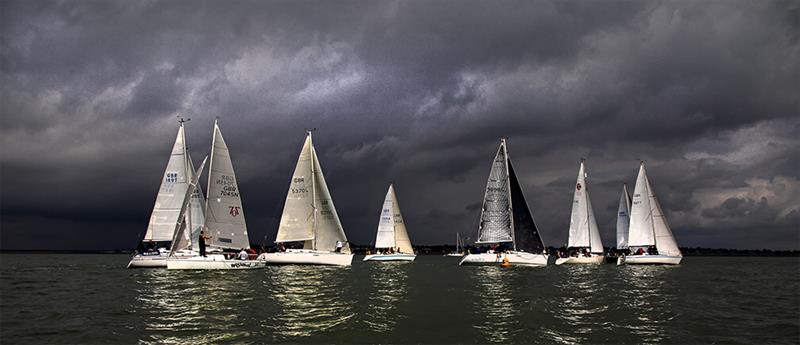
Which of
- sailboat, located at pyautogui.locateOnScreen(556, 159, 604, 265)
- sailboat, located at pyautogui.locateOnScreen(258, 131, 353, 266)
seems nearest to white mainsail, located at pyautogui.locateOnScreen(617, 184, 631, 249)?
sailboat, located at pyautogui.locateOnScreen(556, 159, 604, 265)

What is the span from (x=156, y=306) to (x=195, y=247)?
28.7 meters

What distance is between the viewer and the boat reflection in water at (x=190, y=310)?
50.8 ft

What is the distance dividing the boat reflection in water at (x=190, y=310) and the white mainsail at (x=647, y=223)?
50941mm

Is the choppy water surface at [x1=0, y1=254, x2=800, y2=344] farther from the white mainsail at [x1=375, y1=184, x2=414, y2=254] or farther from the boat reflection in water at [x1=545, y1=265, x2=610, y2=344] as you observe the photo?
the white mainsail at [x1=375, y1=184, x2=414, y2=254]

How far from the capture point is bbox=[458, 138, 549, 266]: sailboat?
5878 centimetres

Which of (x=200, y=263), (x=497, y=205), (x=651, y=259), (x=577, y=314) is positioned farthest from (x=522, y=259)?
(x=577, y=314)

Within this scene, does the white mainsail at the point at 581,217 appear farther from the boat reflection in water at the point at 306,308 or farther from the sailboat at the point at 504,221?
the boat reflection in water at the point at 306,308

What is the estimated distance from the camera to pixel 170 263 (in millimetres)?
42312

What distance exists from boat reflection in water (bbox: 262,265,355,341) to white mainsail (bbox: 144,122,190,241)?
23955 mm

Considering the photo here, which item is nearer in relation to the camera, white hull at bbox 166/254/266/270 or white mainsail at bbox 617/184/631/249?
white hull at bbox 166/254/266/270

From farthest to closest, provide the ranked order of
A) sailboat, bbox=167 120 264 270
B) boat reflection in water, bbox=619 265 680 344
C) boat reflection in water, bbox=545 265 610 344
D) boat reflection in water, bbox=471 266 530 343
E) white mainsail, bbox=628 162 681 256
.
Answer: white mainsail, bbox=628 162 681 256, sailboat, bbox=167 120 264 270, boat reflection in water, bbox=619 265 680 344, boat reflection in water, bbox=471 266 530 343, boat reflection in water, bbox=545 265 610 344

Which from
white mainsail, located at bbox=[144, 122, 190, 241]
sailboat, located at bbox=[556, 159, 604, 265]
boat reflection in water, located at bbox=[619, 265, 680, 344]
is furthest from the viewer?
sailboat, located at bbox=[556, 159, 604, 265]

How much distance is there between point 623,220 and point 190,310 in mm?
71194

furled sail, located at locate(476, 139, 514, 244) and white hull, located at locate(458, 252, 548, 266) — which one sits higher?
furled sail, located at locate(476, 139, 514, 244)
